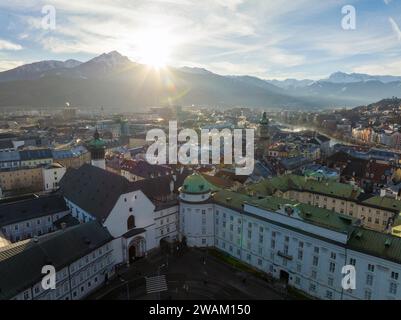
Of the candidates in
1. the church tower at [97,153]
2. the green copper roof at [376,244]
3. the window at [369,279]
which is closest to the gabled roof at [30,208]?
the church tower at [97,153]

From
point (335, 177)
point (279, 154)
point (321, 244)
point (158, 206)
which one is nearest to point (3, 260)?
point (158, 206)

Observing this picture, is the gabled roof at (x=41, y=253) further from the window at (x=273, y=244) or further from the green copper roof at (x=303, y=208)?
the window at (x=273, y=244)

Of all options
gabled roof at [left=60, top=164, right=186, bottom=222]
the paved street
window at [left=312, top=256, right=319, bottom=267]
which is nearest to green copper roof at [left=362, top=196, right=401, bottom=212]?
window at [left=312, top=256, right=319, bottom=267]

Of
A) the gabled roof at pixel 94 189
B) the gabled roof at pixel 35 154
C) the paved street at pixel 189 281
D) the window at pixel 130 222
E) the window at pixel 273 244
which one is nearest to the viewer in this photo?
the paved street at pixel 189 281

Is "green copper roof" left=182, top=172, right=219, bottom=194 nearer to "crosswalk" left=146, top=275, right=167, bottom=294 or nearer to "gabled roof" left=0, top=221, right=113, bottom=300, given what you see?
"crosswalk" left=146, top=275, right=167, bottom=294

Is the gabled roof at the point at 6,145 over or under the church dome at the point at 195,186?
over
